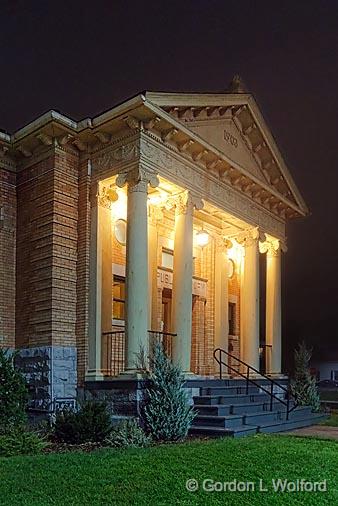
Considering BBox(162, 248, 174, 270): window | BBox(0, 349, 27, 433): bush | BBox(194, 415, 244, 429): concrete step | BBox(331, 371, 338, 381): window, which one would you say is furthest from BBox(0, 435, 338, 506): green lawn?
BBox(331, 371, 338, 381): window

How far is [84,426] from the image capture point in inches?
363

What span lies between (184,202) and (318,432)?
5.49 meters

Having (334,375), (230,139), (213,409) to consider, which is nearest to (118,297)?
(213,409)

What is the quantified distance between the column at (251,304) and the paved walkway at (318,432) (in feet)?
9.78

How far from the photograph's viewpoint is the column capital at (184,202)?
1263 centimetres

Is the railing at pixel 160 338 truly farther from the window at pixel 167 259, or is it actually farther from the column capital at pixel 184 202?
the column capital at pixel 184 202

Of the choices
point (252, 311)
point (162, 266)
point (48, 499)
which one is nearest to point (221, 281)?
point (252, 311)

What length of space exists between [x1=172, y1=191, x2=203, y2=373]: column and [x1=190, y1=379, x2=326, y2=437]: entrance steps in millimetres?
773

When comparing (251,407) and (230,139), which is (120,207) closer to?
(230,139)

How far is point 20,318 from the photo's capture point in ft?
39.9

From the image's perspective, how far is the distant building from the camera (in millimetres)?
11328

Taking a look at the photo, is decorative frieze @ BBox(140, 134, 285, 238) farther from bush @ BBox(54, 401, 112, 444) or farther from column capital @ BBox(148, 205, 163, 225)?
bush @ BBox(54, 401, 112, 444)

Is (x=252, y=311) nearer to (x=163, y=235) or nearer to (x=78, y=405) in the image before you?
(x=163, y=235)

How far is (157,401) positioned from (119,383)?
1021 mm
